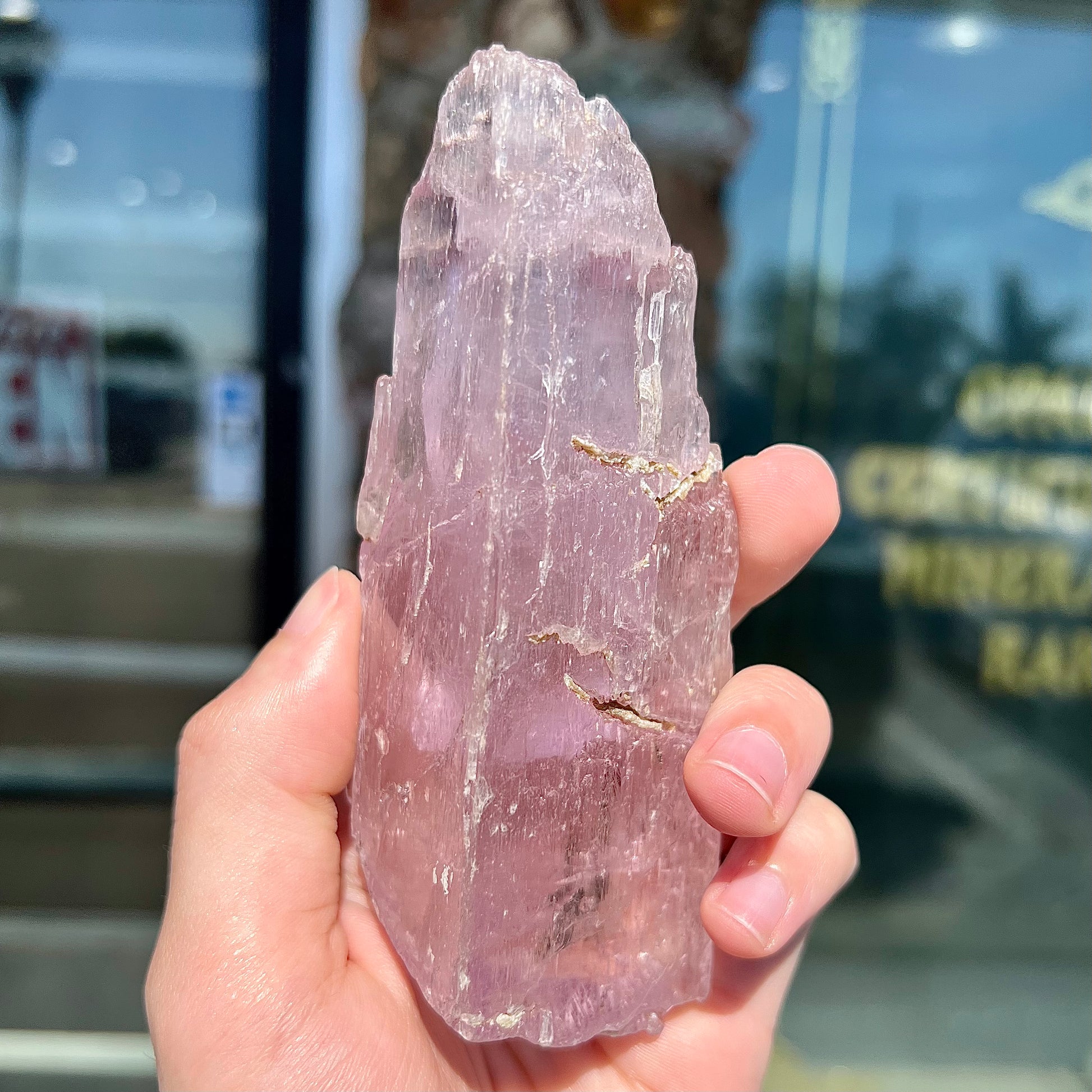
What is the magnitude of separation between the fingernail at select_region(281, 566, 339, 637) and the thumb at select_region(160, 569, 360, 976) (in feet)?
0.04

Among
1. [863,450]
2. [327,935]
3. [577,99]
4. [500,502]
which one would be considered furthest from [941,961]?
[577,99]

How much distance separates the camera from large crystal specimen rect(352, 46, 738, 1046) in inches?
29.8

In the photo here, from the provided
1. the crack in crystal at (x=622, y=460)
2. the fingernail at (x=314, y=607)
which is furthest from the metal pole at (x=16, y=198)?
the crack in crystal at (x=622, y=460)

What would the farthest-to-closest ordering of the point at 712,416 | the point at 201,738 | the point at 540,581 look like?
1. the point at 712,416
2. the point at 201,738
3. the point at 540,581

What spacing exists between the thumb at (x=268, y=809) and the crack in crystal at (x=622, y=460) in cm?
32

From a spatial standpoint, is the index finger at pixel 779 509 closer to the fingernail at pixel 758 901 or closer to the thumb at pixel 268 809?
the fingernail at pixel 758 901

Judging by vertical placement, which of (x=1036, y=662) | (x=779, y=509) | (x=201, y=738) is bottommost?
(x=1036, y=662)

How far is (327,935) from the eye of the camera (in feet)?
2.85

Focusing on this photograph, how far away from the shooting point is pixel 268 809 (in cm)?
85

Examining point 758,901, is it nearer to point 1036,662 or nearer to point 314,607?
point 314,607

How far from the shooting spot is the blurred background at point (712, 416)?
1802mm

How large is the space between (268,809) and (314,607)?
0.20 metres

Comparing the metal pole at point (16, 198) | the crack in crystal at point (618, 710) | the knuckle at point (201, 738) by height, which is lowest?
the knuckle at point (201, 738)

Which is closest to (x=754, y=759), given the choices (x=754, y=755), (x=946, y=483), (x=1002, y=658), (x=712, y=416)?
(x=754, y=755)
